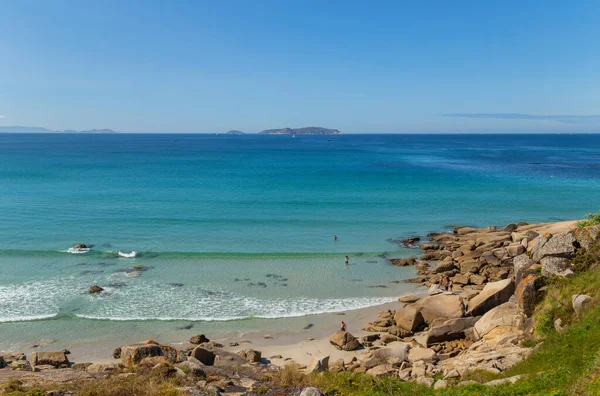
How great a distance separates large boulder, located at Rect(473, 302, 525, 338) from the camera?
60.4 feet

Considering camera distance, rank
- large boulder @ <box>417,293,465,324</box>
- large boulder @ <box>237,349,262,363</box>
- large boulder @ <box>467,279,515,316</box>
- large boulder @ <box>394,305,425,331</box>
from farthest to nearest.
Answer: large boulder @ <box>394,305,425,331</box>
large boulder @ <box>417,293,465,324</box>
large boulder @ <box>467,279,515,316</box>
large boulder @ <box>237,349,262,363</box>

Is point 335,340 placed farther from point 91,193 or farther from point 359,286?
point 91,193

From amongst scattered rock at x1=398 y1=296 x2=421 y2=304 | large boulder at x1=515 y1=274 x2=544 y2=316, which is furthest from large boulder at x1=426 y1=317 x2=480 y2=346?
scattered rock at x1=398 y1=296 x2=421 y2=304

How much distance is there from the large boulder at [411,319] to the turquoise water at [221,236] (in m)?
4.43

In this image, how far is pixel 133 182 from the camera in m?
72.4

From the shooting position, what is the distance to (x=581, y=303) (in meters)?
15.8

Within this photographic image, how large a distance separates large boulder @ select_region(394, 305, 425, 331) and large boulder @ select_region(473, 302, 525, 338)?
10.9ft

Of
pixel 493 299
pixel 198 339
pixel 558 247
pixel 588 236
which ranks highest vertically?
pixel 588 236

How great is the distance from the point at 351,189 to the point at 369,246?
28.2 m

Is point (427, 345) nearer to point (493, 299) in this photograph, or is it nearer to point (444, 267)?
point (493, 299)

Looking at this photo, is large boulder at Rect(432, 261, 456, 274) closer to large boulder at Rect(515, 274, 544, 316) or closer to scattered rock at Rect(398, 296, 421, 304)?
scattered rock at Rect(398, 296, 421, 304)

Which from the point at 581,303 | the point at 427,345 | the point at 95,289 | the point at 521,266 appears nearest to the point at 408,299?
the point at 427,345

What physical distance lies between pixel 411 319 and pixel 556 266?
24.3ft

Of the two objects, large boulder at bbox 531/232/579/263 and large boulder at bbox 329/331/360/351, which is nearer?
large boulder at bbox 531/232/579/263
